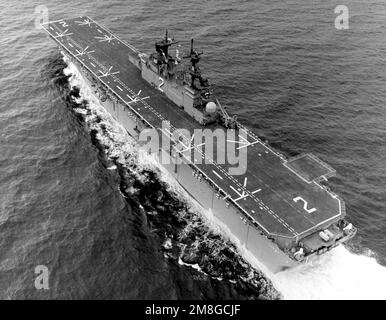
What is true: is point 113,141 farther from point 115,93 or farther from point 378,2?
point 378,2

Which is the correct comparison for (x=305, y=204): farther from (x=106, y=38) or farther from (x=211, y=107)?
(x=106, y=38)

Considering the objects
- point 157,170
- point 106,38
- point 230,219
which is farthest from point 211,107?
point 106,38

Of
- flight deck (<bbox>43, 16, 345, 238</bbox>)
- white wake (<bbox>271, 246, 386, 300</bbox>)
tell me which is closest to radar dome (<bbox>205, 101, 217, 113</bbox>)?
flight deck (<bbox>43, 16, 345, 238</bbox>)

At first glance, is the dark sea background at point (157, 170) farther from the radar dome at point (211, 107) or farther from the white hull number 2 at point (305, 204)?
the radar dome at point (211, 107)

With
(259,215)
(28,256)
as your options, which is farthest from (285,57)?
(28,256)

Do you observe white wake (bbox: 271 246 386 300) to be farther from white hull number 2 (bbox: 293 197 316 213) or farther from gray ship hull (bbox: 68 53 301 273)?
white hull number 2 (bbox: 293 197 316 213)
